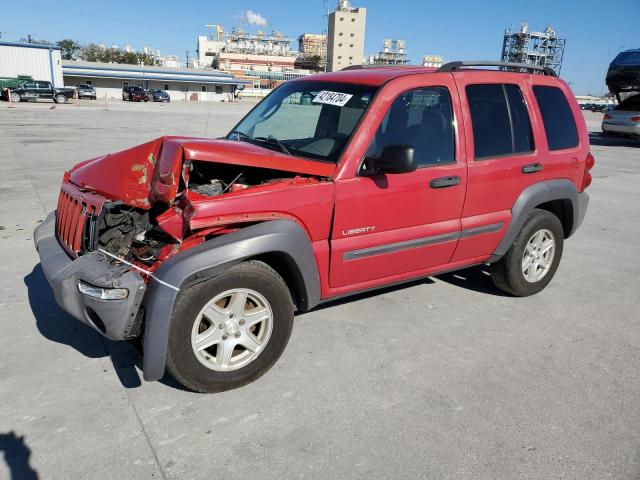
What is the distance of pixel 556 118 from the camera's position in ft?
14.9

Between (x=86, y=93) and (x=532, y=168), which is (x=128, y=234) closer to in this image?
(x=532, y=168)

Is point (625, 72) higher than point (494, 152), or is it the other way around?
point (625, 72)

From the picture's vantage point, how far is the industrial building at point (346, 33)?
152 metres

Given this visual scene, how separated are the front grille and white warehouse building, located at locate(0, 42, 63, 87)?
57.0 m

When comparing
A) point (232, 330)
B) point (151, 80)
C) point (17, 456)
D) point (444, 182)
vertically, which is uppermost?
point (151, 80)

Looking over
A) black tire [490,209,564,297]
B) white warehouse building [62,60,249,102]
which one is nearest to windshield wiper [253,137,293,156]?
black tire [490,209,564,297]

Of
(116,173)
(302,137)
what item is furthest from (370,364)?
(116,173)

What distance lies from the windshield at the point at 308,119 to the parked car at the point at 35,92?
41.5 metres

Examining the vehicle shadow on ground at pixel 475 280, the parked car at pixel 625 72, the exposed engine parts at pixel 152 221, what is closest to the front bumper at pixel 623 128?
the parked car at pixel 625 72

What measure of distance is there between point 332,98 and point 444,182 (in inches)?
41.3

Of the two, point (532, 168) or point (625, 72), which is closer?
point (532, 168)

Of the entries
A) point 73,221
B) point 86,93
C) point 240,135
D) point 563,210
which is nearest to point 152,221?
point 73,221

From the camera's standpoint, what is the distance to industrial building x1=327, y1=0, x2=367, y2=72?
152 meters

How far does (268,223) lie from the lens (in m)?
3.00
